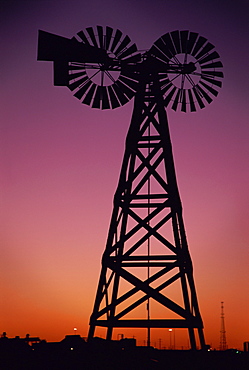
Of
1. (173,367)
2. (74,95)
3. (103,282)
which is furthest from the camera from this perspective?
(74,95)

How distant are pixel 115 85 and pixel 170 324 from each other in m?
9.72

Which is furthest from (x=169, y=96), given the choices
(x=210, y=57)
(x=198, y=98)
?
(x=210, y=57)

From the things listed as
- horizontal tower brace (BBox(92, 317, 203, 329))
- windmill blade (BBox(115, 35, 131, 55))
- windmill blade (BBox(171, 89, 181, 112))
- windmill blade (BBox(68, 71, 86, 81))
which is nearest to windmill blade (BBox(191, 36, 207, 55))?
windmill blade (BBox(171, 89, 181, 112))

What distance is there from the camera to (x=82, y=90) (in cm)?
2891

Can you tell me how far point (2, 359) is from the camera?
25.4 meters

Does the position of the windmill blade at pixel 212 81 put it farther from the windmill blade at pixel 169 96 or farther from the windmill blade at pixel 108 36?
the windmill blade at pixel 108 36

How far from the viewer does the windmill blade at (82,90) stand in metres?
28.8

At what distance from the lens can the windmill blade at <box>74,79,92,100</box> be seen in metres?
28.8

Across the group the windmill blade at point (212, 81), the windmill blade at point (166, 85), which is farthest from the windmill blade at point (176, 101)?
the windmill blade at point (212, 81)

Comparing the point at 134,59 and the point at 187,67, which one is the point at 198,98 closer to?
the point at 187,67

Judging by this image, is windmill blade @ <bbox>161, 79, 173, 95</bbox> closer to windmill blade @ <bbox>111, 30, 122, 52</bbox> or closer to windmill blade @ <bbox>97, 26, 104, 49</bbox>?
windmill blade @ <bbox>111, 30, 122, 52</bbox>

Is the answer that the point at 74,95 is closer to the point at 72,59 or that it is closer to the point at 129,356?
the point at 72,59

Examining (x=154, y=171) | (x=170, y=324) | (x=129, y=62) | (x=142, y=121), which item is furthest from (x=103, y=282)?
(x=129, y=62)

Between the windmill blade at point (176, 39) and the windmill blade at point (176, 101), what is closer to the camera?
the windmill blade at point (176, 39)
